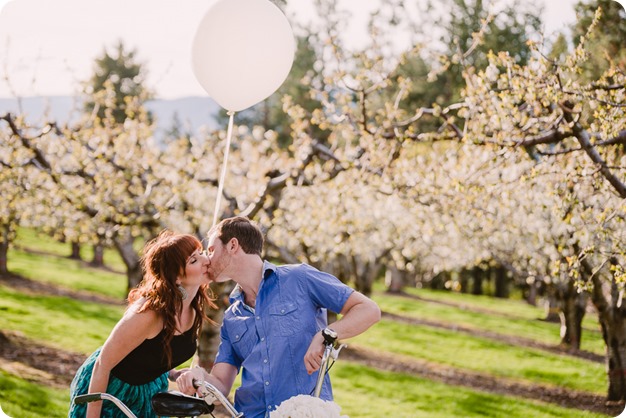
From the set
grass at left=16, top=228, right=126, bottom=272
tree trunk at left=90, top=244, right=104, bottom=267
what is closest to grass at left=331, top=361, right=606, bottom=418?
grass at left=16, top=228, right=126, bottom=272

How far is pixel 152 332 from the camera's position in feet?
9.04

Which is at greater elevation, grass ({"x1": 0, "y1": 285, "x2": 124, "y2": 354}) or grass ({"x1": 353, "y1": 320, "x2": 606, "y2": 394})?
grass ({"x1": 353, "y1": 320, "x2": 606, "y2": 394})

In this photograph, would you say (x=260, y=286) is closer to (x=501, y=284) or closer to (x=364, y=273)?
(x=364, y=273)

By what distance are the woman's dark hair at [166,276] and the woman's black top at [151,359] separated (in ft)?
0.11

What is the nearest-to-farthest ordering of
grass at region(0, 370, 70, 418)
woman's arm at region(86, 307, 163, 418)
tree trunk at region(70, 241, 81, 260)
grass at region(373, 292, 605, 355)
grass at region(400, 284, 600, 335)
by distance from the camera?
woman's arm at region(86, 307, 163, 418), grass at region(0, 370, 70, 418), grass at region(373, 292, 605, 355), grass at region(400, 284, 600, 335), tree trunk at region(70, 241, 81, 260)

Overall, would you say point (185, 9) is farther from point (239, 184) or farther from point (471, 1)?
point (471, 1)

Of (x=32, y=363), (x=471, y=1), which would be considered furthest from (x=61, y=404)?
(x=471, y=1)

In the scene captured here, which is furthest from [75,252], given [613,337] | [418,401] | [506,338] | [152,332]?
[152,332]

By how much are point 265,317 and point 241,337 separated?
0.16m

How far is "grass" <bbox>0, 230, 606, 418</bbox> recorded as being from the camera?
8.32 metres

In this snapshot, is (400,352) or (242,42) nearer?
(242,42)

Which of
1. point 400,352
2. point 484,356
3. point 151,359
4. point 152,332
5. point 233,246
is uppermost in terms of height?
point 233,246

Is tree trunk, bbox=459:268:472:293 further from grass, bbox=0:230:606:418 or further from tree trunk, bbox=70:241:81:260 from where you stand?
tree trunk, bbox=70:241:81:260

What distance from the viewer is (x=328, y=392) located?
111 inches
